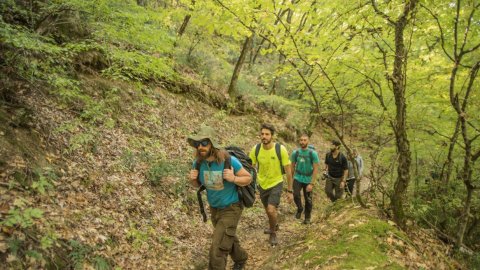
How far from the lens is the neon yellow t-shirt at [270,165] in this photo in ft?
22.0

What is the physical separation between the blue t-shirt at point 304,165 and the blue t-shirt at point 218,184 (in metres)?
3.32

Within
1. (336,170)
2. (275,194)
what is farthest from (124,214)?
(336,170)

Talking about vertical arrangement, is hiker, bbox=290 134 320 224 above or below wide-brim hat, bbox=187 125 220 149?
below

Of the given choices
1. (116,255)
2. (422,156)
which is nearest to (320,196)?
(422,156)

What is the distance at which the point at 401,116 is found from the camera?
18.4 feet

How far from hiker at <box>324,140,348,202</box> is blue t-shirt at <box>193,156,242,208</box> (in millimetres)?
4250

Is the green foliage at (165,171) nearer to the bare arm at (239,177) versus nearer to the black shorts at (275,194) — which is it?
the black shorts at (275,194)

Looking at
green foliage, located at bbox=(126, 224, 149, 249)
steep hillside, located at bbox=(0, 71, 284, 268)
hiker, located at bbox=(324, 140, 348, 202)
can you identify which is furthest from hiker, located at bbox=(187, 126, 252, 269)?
hiker, located at bbox=(324, 140, 348, 202)

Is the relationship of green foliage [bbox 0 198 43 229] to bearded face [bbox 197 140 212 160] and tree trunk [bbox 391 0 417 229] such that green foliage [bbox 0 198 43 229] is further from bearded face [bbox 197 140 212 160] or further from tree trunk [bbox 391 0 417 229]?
tree trunk [bbox 391 0 417 229]

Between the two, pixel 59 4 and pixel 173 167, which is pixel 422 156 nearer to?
pixel 173 167

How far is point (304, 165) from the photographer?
804cm

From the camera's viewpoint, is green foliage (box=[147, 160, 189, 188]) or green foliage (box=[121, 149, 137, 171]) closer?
green foliage (box=[121, 149, 137, 171])

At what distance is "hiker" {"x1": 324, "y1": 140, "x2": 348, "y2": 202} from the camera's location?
859 centimetres

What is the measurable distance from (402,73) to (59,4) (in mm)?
6104
